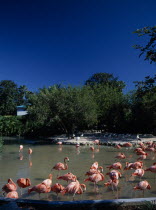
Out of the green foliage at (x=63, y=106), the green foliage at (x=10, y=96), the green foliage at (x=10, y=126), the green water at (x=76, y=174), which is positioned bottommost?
the green water at (x=76, y=174)

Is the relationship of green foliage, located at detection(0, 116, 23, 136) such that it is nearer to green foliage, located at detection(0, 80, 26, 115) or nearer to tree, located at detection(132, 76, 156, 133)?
tree, located at detection(132, 76, 156, 133)

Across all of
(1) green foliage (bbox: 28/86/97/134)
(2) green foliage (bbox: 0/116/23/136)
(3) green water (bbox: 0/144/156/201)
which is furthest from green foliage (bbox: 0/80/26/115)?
(3) green water (bbox: 0/144/156/201)

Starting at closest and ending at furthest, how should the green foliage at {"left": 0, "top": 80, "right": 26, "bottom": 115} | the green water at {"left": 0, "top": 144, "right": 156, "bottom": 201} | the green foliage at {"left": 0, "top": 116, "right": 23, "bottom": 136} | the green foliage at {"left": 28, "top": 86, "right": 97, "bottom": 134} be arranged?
1. the green water at {"left": 0, "top": 144, "right": 156, "bottom": 201}
2. the green foliage at {"left": 28, "top": 86, "right": 97, "bottom": 134}
3. the green foliage at {"left": 0, "top": 116, "right": 23, "bottom": 136}
4. the green foliage at {"left": 0, "top": 80, "right": 26, "bottom": 115}

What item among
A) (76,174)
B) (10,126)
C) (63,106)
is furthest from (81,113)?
(10,126)

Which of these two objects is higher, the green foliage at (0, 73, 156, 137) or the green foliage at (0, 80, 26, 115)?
the green foliage at (0, 80, 26, 115)

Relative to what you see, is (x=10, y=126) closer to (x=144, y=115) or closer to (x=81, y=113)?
(x=81, y=113)

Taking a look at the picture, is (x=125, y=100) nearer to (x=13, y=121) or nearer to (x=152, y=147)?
(x=152, y=147)

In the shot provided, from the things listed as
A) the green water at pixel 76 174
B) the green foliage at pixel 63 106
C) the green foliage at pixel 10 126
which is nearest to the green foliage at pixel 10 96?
the green foliage at pixel 10 126

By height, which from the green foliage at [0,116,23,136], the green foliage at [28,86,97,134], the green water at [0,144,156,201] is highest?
the green foliage at [28,86,97,134]

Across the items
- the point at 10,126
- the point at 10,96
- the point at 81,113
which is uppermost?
the point at 10,96

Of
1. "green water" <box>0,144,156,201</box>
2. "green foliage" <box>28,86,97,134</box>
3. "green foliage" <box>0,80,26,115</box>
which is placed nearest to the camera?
"green water" <box>0,144,156,201</box>

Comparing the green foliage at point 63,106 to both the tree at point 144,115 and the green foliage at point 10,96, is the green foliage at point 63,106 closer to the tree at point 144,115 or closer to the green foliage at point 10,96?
the tree at point 144,115

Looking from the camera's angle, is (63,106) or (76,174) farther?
(63,106)

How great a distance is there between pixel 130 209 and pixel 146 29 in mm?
3483
